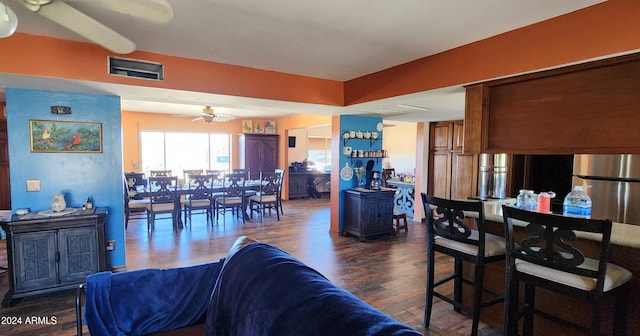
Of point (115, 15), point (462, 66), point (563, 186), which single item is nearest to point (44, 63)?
point (115, 15)

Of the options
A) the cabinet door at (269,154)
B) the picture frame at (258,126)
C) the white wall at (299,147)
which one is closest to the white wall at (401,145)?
the white wall at (299,147)

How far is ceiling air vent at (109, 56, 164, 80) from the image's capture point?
2844mm

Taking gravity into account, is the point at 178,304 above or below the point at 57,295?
above

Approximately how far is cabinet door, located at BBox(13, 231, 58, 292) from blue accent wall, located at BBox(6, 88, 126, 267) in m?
0.43

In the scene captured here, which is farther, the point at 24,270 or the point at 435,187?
the point at 435,187

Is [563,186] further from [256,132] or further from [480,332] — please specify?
[256,132]

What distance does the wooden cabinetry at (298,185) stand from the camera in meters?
8.64

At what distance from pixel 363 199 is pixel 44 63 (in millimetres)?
3953

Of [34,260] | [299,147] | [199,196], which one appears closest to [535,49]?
[34,260]

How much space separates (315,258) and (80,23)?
3.27 m

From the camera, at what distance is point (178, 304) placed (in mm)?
1825

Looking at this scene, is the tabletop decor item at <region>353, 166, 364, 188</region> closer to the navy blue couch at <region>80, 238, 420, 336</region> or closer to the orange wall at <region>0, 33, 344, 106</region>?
the orange wall at <region>0, 33, 344, 106</region>

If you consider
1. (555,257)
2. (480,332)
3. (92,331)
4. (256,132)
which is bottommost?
(480,332)

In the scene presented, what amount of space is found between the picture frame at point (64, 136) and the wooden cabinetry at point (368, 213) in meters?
3.40
